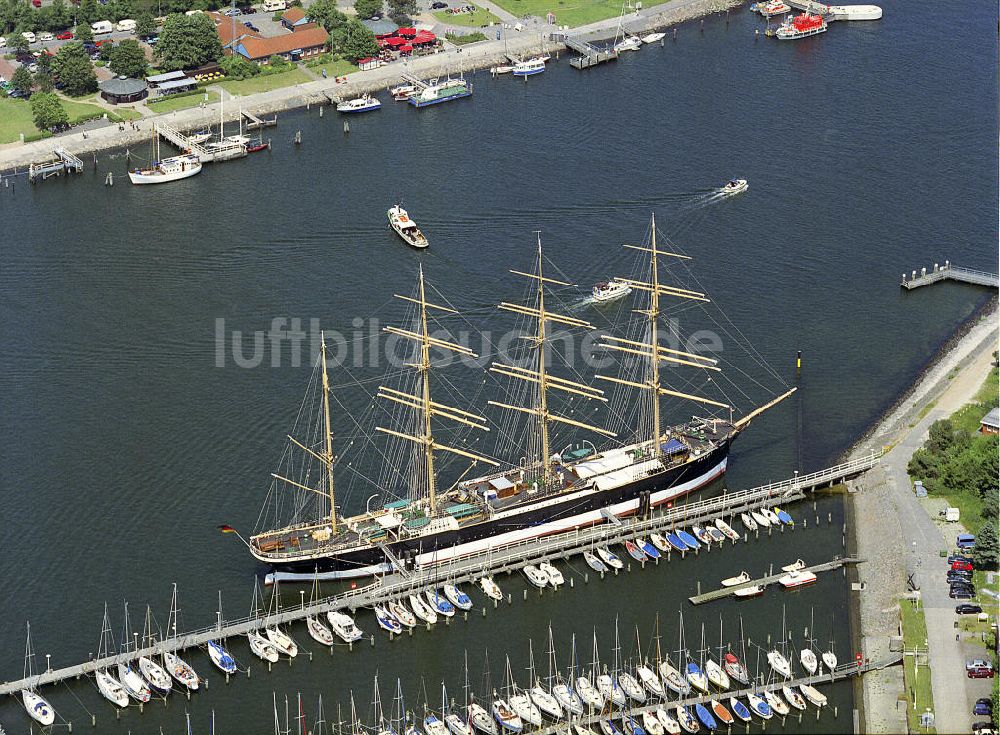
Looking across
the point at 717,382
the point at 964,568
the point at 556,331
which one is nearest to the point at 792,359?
the point at 717,382

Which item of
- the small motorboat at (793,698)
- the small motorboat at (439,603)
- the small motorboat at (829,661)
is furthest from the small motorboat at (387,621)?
the small motorboat at (829,661)

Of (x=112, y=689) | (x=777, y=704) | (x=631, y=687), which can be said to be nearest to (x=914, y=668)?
(x=777, y=704)

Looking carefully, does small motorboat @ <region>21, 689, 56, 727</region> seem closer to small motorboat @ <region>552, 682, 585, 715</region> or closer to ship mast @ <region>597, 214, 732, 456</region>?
small motorboat @ <region>552, 682, 585, 715</region>

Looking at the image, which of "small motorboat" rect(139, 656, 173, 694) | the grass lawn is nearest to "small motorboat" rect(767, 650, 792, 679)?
the grass lawn

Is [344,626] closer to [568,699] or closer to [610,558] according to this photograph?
[568,699]

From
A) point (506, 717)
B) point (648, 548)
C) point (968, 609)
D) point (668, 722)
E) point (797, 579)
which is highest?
point (968, 609)

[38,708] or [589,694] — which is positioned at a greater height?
[589,694]

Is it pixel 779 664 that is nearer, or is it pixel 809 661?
pixel 779 664

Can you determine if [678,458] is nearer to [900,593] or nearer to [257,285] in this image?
[900,593]
